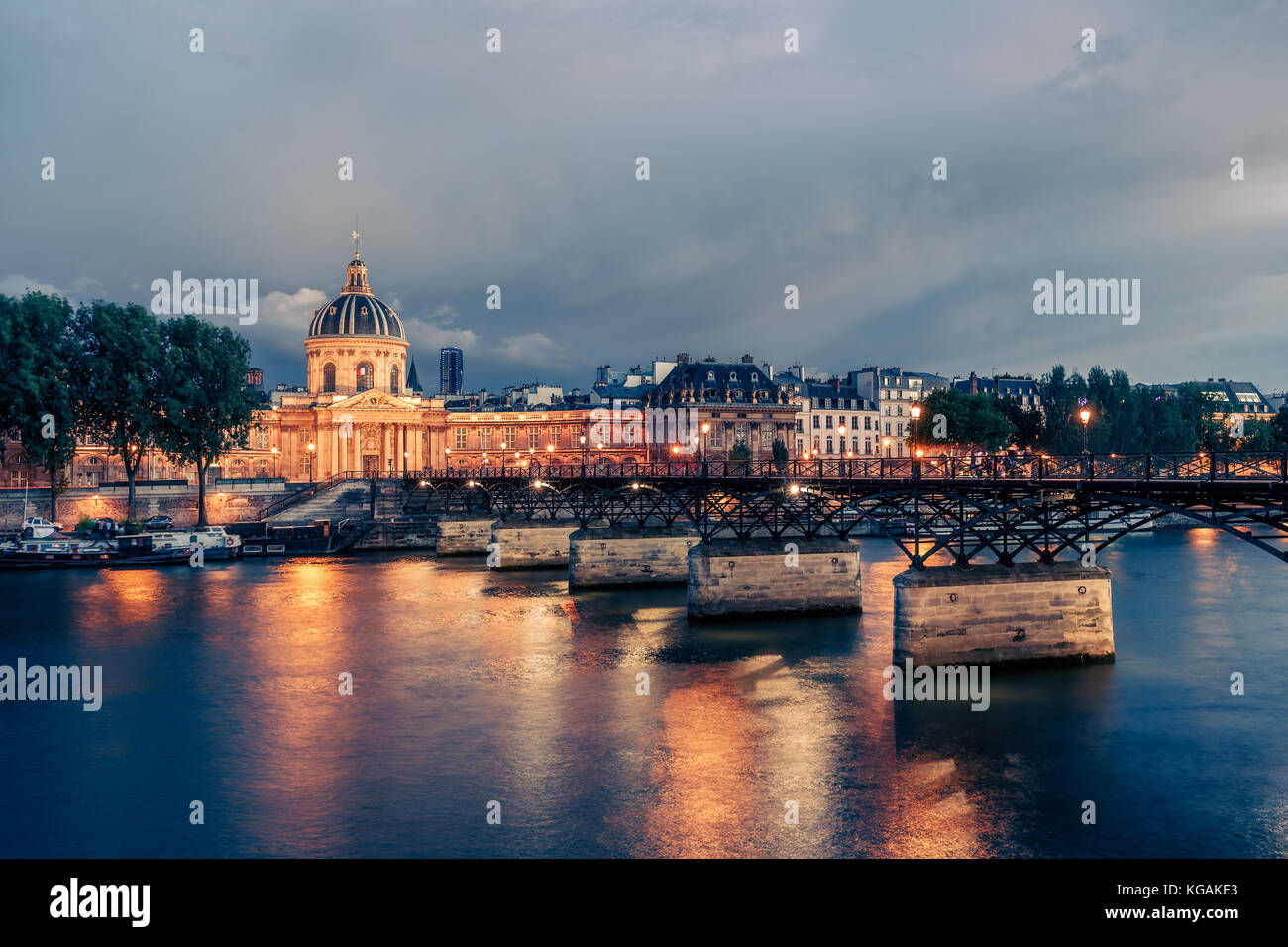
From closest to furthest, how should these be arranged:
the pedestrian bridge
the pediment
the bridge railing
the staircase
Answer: the pedestrian bridge < the bridge railing < the staircase < the pediment

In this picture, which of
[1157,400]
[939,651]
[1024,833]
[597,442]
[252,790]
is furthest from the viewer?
[597,442]

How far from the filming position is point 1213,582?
53.1 meters

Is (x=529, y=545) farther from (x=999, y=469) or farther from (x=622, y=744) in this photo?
(x=622, y=744)

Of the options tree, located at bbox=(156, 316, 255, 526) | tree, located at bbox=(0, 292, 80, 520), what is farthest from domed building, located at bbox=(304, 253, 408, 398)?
tree, located at bbox=(0, 292, 80, 520)

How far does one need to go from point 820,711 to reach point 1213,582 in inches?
1500

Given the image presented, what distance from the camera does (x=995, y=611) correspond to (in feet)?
96.5

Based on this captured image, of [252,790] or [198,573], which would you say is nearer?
[252,790]

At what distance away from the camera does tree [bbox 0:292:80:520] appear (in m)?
67.1

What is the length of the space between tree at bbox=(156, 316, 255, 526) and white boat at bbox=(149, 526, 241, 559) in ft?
28.2

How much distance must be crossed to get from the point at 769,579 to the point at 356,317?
335 ft

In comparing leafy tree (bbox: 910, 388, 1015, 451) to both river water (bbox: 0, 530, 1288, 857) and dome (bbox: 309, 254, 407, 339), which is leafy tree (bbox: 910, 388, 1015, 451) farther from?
dome (bbox: 309, 254, 407, 339)

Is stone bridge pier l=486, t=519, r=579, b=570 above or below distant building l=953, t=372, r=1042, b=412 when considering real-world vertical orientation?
below
